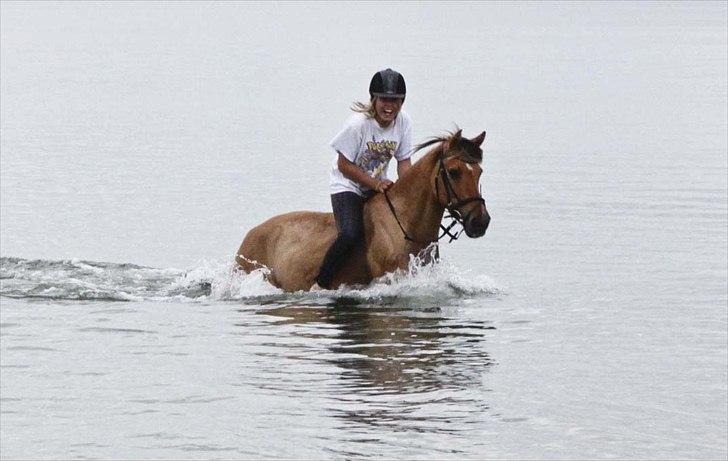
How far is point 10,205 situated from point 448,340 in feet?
53.4

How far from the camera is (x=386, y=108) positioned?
17219mm

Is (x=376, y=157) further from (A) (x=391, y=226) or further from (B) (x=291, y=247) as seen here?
(B) (x=291, y=247)

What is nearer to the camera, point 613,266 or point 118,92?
point 613,266

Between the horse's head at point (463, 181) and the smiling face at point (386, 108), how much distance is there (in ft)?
1.89

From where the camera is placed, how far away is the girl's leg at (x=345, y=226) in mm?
17516

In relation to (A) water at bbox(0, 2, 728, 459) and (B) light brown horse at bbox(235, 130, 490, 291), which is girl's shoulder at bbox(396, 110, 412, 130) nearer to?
(B) light brown horse at bbox(235, 130, 490, 291)

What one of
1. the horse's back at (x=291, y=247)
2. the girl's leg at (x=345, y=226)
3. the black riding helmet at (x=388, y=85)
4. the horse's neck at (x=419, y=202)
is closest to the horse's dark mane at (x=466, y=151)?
the horse's neck at (x=419, y=202)

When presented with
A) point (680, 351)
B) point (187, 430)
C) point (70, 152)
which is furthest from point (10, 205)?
point (187, 430)

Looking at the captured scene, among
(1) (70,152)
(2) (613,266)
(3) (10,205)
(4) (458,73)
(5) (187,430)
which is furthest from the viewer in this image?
(4) (458,73)

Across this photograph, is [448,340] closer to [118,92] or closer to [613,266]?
[613,266]

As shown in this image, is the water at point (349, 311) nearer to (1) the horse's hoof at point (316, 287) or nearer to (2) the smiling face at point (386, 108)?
(1) the horse's hoof at point (316, 287)

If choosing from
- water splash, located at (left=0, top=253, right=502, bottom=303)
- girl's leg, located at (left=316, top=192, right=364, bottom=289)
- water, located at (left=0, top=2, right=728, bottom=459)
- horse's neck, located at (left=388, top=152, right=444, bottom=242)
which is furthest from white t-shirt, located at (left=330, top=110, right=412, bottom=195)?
water, located at (left=0, top=2, right=728, bottom=459)

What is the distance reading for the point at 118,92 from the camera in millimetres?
74188

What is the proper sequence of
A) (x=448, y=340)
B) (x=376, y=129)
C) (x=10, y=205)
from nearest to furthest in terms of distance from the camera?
(x=448, y=340), (x=376, y=129), (x=10, y=205)
